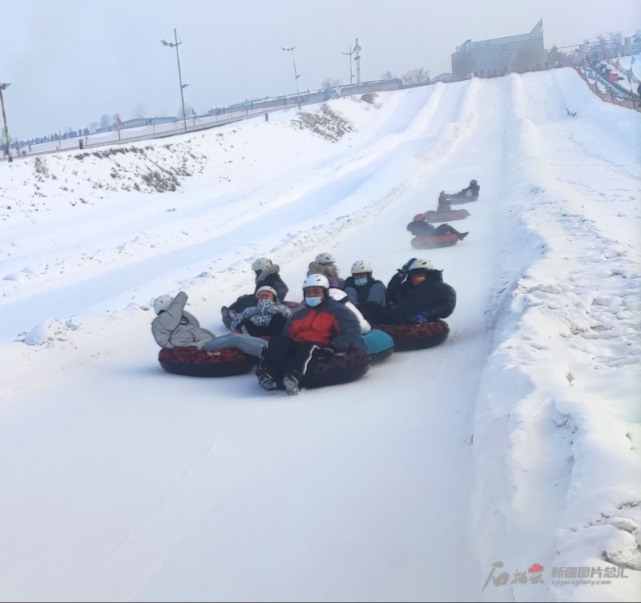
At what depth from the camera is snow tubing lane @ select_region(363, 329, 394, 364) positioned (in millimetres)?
7465

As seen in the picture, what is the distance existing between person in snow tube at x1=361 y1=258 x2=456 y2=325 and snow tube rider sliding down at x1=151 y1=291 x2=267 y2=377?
149 centimetres

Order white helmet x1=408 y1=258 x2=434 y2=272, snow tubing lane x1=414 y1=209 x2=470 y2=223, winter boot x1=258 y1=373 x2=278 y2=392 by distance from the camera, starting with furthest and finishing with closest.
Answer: snow tubing lane x1=414 y1=209 x2=470 y2=223
white helmet x1=408 y1=258 x2=434 y2=272
winter boot x1=258 y1=373 x2=278 y2=392

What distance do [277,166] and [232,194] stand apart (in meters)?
7.24

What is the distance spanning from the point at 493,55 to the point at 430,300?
6511cm

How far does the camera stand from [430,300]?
8.53 m

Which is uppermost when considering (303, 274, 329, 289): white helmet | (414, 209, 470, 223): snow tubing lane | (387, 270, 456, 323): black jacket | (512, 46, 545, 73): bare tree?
(512, 46, 545, 73): bare tree

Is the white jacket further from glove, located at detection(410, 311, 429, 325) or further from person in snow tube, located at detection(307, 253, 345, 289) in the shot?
person in snow tube, located at detection(307, 253, 345, 289)

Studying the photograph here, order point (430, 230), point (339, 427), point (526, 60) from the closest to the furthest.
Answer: point (339, 427)
point (430, 230)
point (526, 60)

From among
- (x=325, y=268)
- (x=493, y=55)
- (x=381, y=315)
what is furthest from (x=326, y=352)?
(x=493, y=55)

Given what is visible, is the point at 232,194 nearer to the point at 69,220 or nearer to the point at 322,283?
the point at 69,220

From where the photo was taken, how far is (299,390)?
6863mm

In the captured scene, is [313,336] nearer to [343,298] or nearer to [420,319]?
[343,298]

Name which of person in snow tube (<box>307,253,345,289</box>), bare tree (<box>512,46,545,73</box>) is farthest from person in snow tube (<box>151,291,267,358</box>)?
bare tree (<box>512,46,545,73</box>)

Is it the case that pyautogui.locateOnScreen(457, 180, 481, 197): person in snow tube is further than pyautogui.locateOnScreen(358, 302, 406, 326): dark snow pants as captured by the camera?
Yes
